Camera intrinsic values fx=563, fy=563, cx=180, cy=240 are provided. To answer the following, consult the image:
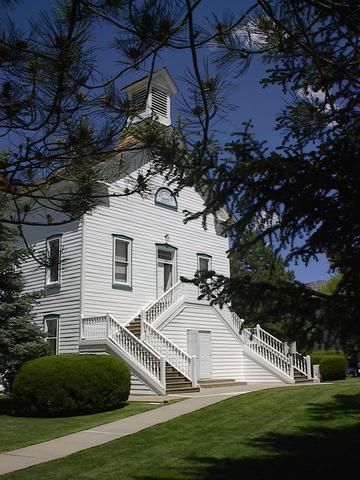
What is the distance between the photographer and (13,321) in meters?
16.1

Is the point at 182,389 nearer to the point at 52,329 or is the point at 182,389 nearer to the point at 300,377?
the point at 52,329

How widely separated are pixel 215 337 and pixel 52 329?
268 inches

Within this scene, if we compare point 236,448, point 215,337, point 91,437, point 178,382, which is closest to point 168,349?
point 178,382

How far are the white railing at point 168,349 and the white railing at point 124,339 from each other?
2.71 feet

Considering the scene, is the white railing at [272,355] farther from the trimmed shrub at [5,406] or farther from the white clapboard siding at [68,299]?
the trimmed shrub at [5,406]

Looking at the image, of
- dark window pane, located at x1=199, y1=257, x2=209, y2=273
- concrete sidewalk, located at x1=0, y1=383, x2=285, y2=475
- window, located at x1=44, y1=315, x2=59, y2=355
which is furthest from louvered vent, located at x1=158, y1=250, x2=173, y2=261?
concrete sidewalk, located at x1=0, y1=383, x2=285, y2=475

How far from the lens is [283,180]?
19.8ft

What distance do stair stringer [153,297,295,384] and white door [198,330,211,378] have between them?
127 cm

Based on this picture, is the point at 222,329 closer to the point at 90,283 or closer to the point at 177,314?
the point at 177,314

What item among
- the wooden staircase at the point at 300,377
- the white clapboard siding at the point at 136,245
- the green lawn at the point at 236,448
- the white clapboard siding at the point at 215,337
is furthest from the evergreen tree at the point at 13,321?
the wooden staircase at the point at 300,377

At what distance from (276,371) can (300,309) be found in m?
18.3

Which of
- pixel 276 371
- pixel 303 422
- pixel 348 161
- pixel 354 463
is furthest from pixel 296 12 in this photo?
pixel 276 371

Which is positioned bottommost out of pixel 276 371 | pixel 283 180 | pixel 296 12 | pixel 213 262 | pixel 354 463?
pixel 354 463

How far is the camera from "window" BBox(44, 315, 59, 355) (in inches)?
837
